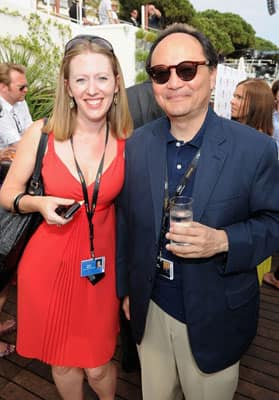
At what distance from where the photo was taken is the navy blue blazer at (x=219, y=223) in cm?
139

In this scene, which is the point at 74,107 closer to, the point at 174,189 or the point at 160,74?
the point at 160,74

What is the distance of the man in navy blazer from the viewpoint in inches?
54.6

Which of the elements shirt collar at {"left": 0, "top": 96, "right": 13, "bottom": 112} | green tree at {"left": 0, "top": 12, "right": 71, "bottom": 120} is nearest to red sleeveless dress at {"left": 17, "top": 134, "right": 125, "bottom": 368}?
shirt collar at {"left": 0, "top": 96, "right": 13, "bottom": 112}

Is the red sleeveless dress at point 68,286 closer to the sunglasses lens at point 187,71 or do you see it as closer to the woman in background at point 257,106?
the sunglasses lens at point 187,71

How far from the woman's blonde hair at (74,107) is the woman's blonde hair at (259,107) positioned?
1.79 meters

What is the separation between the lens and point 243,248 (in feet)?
4.60

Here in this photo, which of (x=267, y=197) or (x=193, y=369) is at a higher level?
(x=267, y=197)

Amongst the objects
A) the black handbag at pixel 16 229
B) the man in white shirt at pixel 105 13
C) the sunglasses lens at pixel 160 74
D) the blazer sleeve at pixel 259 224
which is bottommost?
the black handbag at pixel 16 229

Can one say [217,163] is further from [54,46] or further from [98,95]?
[54,46]

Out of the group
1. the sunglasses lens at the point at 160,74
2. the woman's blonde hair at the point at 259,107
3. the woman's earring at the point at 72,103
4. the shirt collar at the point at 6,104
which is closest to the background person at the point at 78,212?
the woman's earring at the point at 72,103

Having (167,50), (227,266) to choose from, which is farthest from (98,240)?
(167,50)

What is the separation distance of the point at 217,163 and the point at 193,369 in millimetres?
925

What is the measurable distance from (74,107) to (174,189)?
2.50 feet

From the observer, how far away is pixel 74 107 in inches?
73.1
